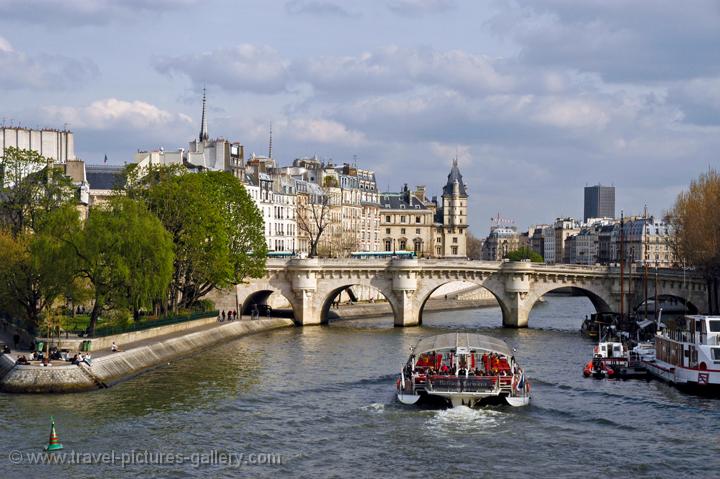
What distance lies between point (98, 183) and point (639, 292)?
186 ft

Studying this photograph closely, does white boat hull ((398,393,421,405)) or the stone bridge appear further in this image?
the stone bridge

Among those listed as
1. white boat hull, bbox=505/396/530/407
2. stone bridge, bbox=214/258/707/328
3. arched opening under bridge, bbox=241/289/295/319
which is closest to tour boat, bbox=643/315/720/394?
white boat hull, bbox=505/396/530/407

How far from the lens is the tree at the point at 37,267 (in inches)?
2835

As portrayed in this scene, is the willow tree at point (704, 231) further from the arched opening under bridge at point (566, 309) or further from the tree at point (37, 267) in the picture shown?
the tree at point (37, 267)

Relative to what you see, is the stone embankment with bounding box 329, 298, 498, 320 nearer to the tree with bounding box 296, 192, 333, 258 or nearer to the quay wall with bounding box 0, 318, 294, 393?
the tree with bounding box 296, 192, 333, 258

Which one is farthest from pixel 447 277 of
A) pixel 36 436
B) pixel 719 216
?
pixel 36 436

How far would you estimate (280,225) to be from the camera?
503 ft

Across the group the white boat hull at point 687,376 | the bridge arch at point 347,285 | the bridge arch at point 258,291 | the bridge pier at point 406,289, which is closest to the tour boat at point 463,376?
the white boat hull at point 687,376

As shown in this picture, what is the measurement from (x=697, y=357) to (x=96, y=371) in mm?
34774

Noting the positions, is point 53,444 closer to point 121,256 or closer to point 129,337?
point 121,256

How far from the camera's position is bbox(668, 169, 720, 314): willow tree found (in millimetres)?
97625

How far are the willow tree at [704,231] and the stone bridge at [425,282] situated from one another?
5.34 meters

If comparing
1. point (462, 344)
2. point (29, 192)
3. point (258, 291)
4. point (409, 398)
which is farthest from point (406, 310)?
point (409, 398)

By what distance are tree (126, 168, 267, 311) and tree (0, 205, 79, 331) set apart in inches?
535
